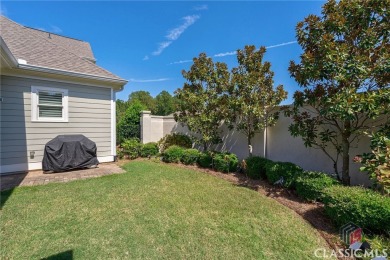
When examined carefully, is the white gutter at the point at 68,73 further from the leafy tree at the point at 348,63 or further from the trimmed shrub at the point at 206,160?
the leafy tree at the point at 348,63

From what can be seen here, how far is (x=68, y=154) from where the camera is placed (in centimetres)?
647

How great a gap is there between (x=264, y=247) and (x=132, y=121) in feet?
32.1

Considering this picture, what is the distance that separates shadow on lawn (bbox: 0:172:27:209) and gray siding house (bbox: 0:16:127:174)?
57cm

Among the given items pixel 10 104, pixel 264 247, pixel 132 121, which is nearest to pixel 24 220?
pixel 264 247

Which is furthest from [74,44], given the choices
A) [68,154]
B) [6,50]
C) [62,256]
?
[62,256]

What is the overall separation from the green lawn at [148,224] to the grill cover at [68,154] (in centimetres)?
153

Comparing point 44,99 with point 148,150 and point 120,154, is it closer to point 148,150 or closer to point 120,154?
point 120,154

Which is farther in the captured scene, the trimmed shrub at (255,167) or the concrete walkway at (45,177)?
the trimmed shrub at (255,167)

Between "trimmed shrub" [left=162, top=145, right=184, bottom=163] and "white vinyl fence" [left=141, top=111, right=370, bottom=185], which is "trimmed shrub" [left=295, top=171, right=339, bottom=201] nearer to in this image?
"white vinyl fence" [left=141, top=111, right=370, bottom=185]

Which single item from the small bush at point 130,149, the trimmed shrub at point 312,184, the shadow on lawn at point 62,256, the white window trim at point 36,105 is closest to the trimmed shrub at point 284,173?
the trimmed shrub at point 312,184

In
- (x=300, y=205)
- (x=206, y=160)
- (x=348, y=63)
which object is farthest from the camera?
(x=206, y=160)

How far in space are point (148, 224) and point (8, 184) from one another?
14.5 feet

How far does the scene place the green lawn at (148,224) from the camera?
261 cm
